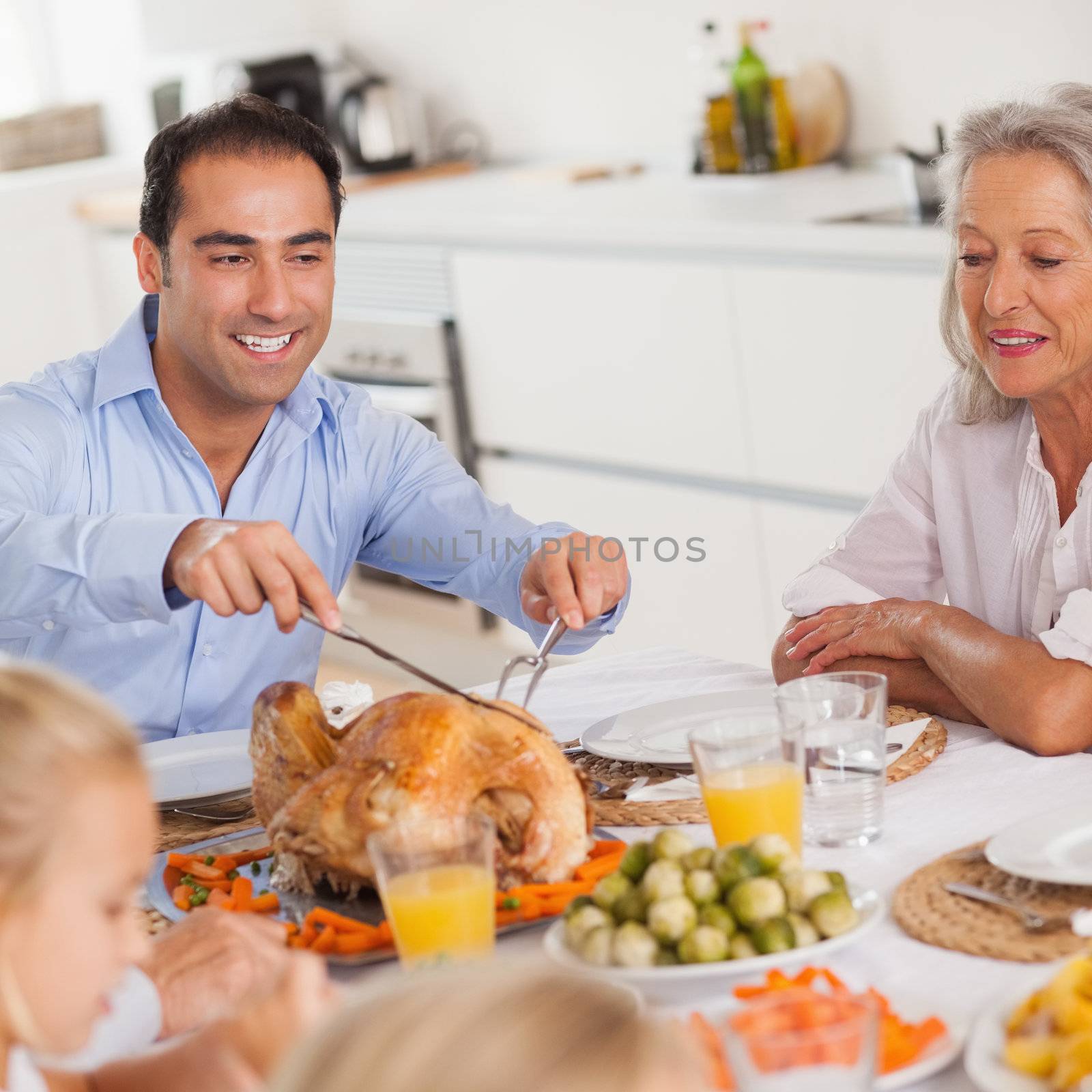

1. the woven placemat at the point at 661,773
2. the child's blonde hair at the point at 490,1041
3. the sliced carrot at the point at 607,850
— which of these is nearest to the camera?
the child's blonde hair at the point at 490,1041

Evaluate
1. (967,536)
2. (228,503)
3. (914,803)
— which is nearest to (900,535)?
(967,536)

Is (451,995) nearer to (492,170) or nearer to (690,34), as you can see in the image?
(690,34)

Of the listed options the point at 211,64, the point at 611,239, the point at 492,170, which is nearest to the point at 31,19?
the point at 211,64

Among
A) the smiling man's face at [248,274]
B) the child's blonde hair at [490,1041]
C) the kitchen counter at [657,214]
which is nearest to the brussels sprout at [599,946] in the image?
the child's blonde hair at [490,1041]

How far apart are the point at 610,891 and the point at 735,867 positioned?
0.08m

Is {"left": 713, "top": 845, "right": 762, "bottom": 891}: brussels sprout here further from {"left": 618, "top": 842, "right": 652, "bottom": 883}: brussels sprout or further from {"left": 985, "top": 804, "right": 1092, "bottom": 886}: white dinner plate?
{"left": 985, "top": 804, "right": 1092, "bottom": 886}: white dinner plate

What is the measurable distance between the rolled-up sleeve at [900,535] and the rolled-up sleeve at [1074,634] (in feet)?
1.25

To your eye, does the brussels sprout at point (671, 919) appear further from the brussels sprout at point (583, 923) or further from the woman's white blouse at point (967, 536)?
the woman's white blouse at point (967, 536)

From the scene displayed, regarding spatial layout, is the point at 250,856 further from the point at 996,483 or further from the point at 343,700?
the point at 996,483

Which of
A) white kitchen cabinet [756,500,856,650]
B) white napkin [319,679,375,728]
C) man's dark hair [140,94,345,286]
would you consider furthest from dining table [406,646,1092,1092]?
white kitchen cabinet [756,500,856,650]

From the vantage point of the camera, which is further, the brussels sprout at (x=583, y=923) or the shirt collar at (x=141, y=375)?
the shirt collar at (x=141, y=375)

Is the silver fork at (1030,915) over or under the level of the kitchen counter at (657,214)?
under

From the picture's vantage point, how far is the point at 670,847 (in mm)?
1013

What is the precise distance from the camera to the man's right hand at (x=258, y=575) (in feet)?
4.20
